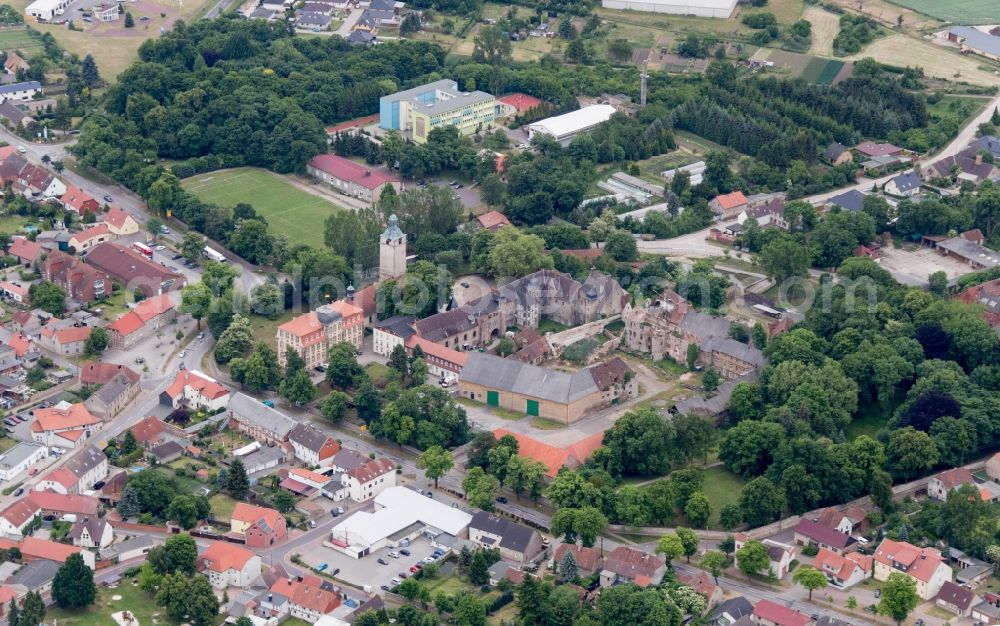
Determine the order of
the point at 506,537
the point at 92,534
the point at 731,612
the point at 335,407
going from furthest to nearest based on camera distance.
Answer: the point at 335,407 < the point at 506,537 < the point at 92,534 < the point at 731,612

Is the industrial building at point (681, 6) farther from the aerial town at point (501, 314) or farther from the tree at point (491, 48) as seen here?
the tree at point (491, 48)

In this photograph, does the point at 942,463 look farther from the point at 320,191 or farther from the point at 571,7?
the point at 571,7

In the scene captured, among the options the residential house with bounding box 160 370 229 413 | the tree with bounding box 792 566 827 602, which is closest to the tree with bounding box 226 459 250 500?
the residential house with bounding box 160 370 229 413

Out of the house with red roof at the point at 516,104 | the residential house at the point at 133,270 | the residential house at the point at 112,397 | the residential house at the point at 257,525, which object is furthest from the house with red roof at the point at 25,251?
the house with red roof at the point at 516,104

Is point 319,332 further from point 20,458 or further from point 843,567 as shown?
point 843,567

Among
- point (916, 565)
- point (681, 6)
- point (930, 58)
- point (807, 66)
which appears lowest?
point (916, 565)

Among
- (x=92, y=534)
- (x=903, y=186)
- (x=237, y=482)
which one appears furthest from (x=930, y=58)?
(x=92, y=534)

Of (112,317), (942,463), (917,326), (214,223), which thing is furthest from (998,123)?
(112,317)
